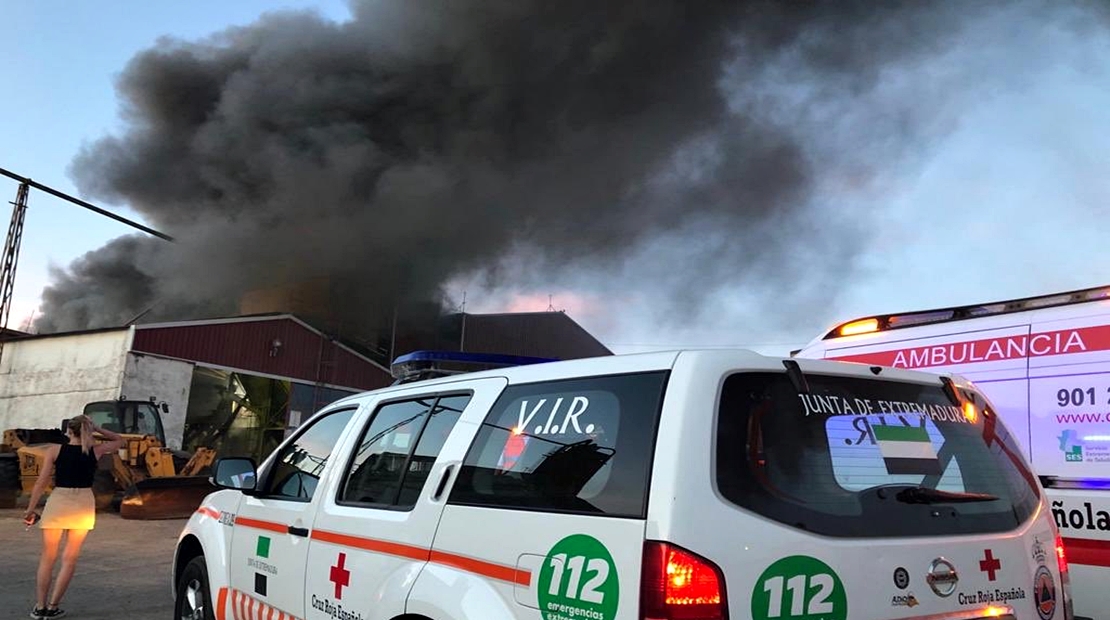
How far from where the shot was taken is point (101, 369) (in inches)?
821

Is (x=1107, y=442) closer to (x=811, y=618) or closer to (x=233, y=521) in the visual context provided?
(x=811, y=618)

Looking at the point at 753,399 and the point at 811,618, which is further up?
the point at 753,399

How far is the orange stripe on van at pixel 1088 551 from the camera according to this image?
3.45 metres

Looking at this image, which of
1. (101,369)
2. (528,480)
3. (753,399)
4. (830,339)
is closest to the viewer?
(753,399)

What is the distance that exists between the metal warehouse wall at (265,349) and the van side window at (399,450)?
2009 cm

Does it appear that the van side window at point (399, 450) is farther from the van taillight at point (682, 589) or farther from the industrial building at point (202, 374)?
the industrial building at point (202, 374)

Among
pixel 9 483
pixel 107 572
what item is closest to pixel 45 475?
pixel 107 572

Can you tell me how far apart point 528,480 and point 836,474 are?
0.80 meters

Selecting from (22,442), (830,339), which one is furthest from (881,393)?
(22,442)

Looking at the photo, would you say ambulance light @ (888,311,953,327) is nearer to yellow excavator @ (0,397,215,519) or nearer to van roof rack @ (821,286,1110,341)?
van roof rack @ (821,286,1110,341)

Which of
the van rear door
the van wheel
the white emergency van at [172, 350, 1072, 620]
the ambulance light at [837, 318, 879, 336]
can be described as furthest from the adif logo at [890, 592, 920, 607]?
the van wheel

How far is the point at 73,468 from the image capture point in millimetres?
5574

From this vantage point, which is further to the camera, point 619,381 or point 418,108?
point 418,108

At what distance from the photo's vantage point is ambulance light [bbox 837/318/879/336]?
477 cm
